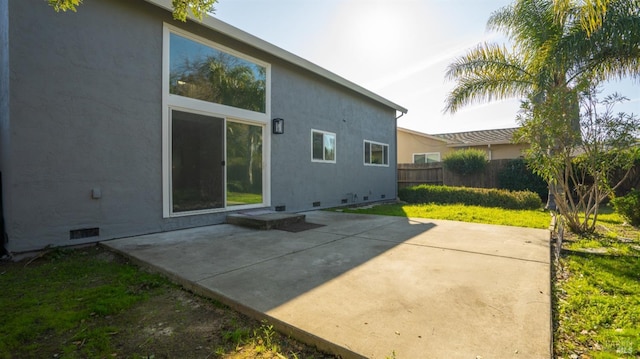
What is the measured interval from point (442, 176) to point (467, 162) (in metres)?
1.24

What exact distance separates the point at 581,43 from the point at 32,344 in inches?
412

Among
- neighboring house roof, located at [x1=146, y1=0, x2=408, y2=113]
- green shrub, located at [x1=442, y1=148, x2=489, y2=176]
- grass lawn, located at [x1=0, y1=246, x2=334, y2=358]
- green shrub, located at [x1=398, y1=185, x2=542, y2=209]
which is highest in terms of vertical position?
neighboring house roof, located at [x1=146, y1=0, x2=408, y2=113]

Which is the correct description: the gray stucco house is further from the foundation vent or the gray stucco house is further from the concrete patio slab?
the concrete patio slab

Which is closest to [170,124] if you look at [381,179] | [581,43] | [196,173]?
[196,173]

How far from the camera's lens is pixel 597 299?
2473 millimetres

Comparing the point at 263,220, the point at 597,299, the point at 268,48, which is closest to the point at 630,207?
the point at 597,299

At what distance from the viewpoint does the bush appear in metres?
5.82

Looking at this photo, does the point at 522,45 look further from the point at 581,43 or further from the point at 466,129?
the point at 466,129

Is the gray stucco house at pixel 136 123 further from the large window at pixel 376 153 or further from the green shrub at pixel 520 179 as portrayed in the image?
the green shrub at pixel 520 179

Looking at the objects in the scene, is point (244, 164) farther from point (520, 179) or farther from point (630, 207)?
point (520, 179)

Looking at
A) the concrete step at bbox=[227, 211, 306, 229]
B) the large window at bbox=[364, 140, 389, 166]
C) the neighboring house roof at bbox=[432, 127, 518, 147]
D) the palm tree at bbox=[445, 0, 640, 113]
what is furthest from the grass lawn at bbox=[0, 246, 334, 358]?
the neighboring house roof at bbox=[432, 127, 518, 147]

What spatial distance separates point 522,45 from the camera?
336 inches

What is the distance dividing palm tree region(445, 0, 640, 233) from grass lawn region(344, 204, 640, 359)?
4.39ft

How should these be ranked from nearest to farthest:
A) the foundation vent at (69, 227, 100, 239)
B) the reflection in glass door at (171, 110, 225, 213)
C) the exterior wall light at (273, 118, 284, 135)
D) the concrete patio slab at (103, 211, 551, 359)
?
the concrete patio slab at (103, 211, 551, 359) < the foundation vent at (69, 227, 100, 239) < the reflection in glass door at (171, 110, 225, 213) < the exterior wall light at (273, 118, 284, 135)
